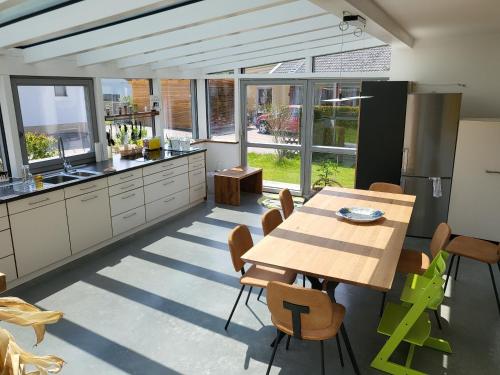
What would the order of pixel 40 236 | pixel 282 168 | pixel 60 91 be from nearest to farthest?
pixel 40 236
pixel 60 91
pixel 282 168

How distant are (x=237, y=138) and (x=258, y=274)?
4.54m

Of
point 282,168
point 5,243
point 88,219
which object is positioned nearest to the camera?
point 5,243

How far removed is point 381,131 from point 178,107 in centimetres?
384

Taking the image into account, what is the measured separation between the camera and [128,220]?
5.19 m

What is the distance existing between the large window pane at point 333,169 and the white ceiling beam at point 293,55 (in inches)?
64.5

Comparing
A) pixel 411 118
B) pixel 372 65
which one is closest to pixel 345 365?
pixel 411 118

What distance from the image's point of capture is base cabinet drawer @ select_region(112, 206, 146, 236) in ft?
16.5

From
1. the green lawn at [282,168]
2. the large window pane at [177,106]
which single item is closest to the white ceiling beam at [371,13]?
the green lawn at [282,168]

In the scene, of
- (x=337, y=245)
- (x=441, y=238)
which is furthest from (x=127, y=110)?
(x=441, y=238)

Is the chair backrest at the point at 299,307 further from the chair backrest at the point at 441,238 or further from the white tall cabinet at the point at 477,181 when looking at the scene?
the white tall cabinet at the point at 477,181

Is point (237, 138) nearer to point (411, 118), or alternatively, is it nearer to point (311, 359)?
point (411, 118)

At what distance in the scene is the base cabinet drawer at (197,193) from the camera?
640 cm

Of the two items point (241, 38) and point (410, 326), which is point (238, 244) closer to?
point (410, 326)

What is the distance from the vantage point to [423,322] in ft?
9.07
